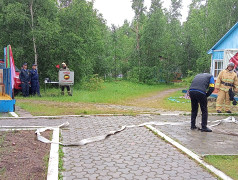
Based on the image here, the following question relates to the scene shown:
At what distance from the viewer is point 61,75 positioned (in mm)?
14109

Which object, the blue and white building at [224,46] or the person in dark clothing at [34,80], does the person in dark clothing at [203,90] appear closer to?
the blue and white building at [224,46]

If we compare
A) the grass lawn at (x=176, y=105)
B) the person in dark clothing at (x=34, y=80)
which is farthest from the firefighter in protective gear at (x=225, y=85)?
the person in dark clothing at (x=34, y=80)

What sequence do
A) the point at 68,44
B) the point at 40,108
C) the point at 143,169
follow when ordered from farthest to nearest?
1. the point at 68,44
2. the point at 40,108
3. the point at 143,169

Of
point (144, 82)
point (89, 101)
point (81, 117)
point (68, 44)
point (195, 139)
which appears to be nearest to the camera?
point (195, 139)

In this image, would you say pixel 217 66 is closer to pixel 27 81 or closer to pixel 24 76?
pixel 27 81

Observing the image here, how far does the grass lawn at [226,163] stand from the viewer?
4.28 metres

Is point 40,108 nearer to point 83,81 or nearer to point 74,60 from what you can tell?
point 74,60

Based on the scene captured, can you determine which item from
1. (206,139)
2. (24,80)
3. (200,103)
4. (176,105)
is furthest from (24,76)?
(206,139)

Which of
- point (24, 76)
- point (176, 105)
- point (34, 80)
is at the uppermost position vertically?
point (24, 76)

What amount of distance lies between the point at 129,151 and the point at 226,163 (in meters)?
1.79

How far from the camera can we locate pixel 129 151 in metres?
5.38

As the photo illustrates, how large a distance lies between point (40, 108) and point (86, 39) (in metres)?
11.2

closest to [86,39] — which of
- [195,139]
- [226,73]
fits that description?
[226,73]

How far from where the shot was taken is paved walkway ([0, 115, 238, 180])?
4.24 m
